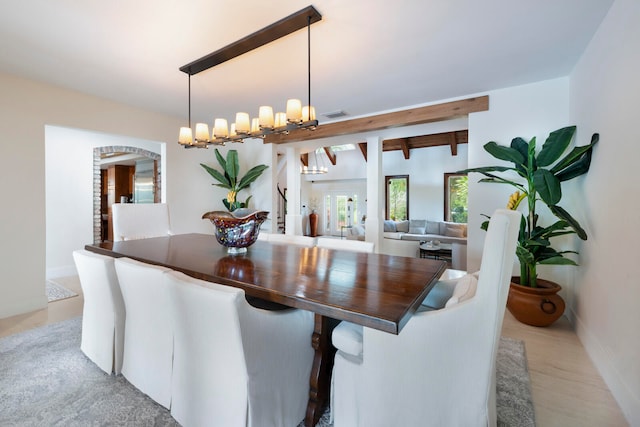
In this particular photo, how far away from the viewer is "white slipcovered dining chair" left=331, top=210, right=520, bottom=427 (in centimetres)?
112

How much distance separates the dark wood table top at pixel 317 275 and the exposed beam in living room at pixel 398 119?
2503mm

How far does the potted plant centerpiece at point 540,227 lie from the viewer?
233 centimetres

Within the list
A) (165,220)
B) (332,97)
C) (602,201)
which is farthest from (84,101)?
(602,201)

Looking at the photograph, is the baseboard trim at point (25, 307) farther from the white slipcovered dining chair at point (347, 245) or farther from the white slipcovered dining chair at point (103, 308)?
the white slipcovered dining chair at point (347, 245)

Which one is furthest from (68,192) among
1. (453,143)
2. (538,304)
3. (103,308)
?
(453,143)

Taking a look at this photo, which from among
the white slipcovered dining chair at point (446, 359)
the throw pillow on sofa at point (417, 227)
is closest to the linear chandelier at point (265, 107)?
the white slipcovered dining chair at point (446, 359)

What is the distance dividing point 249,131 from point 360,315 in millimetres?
2142

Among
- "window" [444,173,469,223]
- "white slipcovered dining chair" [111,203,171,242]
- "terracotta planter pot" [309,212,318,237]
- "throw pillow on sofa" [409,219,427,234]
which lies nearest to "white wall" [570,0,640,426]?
"white slipcovered dining chair" [111,203,171,242]

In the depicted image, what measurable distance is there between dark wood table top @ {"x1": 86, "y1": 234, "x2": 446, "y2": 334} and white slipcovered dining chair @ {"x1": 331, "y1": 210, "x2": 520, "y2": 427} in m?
0.16

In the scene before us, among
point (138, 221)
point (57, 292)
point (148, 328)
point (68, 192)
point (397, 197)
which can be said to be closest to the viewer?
point (148, 328)

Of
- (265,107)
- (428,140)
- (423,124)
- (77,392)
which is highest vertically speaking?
Answer: (428,140)

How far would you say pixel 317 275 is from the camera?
1.51 m

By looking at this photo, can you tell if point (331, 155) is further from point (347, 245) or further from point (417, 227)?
point (347, 245)

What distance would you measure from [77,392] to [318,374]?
151 cm
